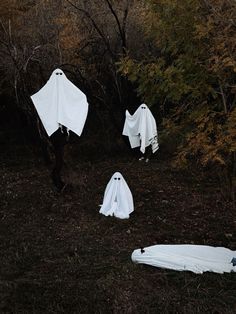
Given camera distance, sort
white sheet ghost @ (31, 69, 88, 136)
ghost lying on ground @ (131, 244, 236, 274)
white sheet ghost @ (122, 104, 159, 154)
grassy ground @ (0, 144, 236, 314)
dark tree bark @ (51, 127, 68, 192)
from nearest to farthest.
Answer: grassy ground @ (0, 144, 236, 314)
ghost lying on ground @ (131, 244, 236, 274)
white sheet ghost @ (31, 69, 88, 136)
dark tree bark @ (51, 127, 68, 192)
white sheet ghost @ (122, 104, 159, 154)

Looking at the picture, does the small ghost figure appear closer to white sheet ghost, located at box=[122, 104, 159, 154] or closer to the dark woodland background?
white sheet ghost, located at box=[122, 104, 159, 154]

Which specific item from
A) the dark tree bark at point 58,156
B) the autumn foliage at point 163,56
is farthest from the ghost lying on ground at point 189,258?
the dark tree bark at point 58,156

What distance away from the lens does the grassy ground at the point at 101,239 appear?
20.9 ft

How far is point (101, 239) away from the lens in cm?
856

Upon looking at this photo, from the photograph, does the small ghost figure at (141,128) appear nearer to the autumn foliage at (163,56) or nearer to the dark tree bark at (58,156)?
the autumn foliage at (163,56)

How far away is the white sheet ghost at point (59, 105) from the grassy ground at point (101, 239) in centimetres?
177

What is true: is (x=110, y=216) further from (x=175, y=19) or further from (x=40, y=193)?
(x=175, y=19)

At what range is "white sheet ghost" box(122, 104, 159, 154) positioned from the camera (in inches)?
562

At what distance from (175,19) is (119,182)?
11.4 feet

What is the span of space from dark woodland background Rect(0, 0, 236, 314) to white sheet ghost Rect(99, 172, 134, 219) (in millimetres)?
258

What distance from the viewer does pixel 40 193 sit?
1119cm

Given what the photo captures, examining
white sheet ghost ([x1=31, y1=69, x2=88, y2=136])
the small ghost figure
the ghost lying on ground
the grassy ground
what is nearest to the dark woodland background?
the grassy ground

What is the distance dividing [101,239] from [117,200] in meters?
1.45

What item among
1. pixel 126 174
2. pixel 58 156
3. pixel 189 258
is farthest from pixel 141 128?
pixel 189 258
